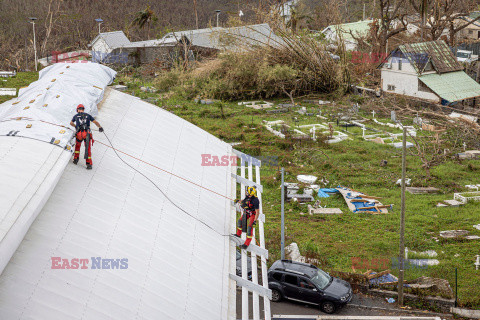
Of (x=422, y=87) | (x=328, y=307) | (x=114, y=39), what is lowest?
(x=328, y=307)

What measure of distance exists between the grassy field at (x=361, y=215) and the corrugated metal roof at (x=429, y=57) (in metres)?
8.31

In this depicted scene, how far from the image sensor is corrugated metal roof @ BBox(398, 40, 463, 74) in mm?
43719

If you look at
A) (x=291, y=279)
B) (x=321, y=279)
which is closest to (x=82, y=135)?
(x=291, y=279)

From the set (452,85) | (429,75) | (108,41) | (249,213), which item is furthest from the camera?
(108,41)

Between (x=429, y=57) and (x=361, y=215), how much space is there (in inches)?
980

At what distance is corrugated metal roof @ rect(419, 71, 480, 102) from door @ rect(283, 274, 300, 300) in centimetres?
2902

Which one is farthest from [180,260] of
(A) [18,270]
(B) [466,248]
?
(B) [466,248]

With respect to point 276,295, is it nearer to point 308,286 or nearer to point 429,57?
point 308,286

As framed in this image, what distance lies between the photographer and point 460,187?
90.4ft

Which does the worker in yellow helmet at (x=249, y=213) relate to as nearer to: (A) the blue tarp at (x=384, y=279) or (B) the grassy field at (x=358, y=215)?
(B) the grassy field at (x=358, y=215)

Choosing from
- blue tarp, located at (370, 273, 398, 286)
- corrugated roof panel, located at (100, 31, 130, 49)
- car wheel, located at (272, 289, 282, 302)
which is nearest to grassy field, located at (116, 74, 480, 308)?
blue tarp, located at (370, 273, 398, 286)

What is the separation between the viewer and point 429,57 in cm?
4391

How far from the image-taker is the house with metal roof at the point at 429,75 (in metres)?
42.2

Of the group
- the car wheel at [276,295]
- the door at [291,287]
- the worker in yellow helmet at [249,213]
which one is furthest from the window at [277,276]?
the worker in yellow helmet at [249,213]
